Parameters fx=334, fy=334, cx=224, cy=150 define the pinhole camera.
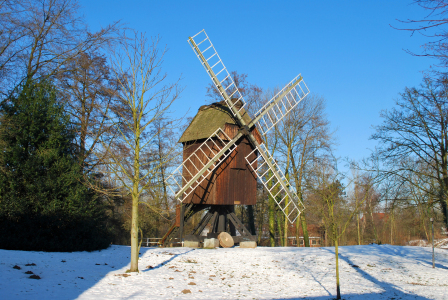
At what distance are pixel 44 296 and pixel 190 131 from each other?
1113 centimetres

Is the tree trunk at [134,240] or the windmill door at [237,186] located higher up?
the windmill door at [237,186]

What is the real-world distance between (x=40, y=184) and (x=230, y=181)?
805 cm

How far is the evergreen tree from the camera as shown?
12.1m

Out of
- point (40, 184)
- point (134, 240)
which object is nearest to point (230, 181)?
point (134, 240)

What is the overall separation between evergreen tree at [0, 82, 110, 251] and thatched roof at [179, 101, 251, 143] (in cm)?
563

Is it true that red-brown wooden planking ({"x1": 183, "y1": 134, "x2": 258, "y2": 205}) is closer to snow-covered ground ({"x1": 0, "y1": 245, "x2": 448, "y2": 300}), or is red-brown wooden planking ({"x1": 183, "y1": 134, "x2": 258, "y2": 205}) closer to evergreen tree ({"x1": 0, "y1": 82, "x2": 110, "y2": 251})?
snow-covered ground ({"x1": 0, "y1": 245, "x2": 448, "y2": 300})

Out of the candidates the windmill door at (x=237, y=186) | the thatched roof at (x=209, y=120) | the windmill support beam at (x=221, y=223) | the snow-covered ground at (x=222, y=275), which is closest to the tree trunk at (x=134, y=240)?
the snow-covered ground at (x=222, y=275)

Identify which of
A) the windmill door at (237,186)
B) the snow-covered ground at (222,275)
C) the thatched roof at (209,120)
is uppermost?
the thatched roof at (209,120)

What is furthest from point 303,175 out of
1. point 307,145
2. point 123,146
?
point 123,146

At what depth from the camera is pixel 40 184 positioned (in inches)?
486

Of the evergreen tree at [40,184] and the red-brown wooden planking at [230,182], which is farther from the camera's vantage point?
the red-brown wooden planking at [230,182]

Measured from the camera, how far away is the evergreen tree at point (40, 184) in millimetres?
12055

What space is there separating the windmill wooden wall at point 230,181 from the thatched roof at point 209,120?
1.29ft

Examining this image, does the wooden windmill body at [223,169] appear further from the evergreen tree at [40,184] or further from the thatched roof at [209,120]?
the evergreen tree at [40,184]
